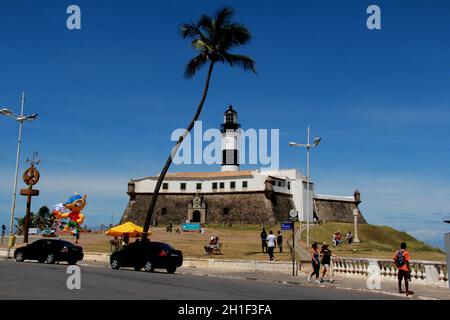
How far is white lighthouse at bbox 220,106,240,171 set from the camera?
303ft

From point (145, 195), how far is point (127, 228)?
169ft

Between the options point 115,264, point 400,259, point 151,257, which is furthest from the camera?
point 115,264

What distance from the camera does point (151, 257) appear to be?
24.2 meters

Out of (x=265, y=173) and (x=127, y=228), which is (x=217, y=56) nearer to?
(x=127, y=228)

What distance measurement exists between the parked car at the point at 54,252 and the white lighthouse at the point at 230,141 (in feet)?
214

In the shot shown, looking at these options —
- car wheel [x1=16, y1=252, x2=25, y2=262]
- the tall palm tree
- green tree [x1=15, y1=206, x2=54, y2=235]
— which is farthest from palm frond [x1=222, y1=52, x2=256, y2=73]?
green tree [x1=15, y1=206, x2=54, y2=235]

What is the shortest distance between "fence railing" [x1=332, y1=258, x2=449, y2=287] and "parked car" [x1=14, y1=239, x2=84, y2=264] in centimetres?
1481

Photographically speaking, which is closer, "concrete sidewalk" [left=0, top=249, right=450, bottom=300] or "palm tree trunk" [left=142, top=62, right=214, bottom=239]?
"concrete sidewalk" [left=0, top=249, right=450, bottom=300]

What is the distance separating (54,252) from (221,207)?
57696mm

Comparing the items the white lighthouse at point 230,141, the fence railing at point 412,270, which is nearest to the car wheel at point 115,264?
the fence railing at point 412,270

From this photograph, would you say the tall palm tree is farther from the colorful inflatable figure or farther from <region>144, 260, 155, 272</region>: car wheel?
the colorful inflatable figure

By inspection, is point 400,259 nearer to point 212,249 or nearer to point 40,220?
point 212,249

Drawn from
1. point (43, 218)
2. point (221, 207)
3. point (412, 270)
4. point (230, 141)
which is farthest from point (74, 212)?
point (43, 218)
